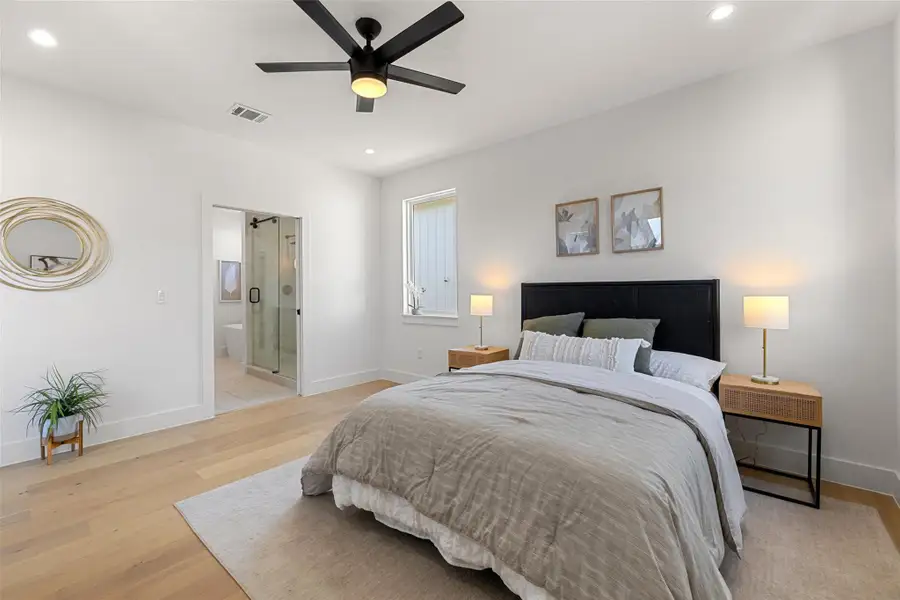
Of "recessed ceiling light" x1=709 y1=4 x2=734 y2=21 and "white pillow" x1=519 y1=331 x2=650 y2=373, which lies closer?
"recessed ceiling light" x1=709 y1=4 x2=734 y2=21

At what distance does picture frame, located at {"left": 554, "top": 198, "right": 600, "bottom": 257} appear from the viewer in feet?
11.3

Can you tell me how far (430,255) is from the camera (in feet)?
16.3

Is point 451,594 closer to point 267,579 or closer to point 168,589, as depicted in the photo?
point 267,579

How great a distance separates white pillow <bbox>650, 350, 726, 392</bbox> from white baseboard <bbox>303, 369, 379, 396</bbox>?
353 cm

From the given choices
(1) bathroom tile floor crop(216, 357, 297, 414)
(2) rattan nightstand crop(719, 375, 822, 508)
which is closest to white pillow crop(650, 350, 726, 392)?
(2) rattan nightstand crop(719, 375, 822, 508)

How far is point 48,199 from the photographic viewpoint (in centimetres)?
289

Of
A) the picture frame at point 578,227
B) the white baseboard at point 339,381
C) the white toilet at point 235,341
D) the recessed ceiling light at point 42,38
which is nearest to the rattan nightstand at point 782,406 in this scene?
the picture frame at point 578,227

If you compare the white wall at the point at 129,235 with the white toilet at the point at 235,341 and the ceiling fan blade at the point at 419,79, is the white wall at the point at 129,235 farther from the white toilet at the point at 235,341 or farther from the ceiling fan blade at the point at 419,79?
the white toilet at the point at 235,341

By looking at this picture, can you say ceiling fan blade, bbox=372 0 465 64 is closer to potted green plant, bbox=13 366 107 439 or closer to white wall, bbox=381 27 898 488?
white wall, bbox=381 27 898 488

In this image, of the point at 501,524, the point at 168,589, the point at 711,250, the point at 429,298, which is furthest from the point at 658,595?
the point at 429,298

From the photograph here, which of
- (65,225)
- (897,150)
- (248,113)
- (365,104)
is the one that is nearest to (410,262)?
(248,113)

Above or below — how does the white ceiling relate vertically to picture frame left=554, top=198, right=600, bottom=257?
above

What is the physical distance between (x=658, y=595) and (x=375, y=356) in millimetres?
4532

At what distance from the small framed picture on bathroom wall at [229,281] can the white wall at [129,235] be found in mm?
4002
